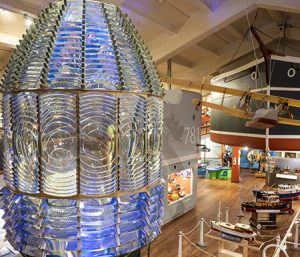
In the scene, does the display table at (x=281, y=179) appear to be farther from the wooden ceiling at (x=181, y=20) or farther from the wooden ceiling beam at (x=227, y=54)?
the wooden ceiling at (x=181, y=20)

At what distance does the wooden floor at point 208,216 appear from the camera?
7059 millimetres

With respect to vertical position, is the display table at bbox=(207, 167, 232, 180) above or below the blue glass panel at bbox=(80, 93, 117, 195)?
below

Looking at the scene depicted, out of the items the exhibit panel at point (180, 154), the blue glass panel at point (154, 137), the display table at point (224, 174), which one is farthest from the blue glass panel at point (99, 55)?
the display table at point (224, 174)

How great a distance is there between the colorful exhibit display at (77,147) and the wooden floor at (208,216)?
623cm

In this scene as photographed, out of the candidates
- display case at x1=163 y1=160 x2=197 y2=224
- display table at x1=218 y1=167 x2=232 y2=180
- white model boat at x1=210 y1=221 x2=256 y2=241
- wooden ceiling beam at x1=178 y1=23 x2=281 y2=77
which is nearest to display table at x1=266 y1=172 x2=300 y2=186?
display table at x1=218 y1=167 x2=232 y2=180

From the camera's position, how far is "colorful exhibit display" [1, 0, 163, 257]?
28.6 inches

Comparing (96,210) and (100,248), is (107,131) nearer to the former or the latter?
(96,210)

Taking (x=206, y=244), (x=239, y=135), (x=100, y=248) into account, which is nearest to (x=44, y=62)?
(x=100, y=248)

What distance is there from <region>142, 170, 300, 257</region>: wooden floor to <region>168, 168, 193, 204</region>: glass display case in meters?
0.72

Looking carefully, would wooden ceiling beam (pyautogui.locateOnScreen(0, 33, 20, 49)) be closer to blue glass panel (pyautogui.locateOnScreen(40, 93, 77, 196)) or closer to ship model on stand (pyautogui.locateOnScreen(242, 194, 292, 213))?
blue glass panel (pyautogui.locateOnScreen(40, 93, 77, 196))

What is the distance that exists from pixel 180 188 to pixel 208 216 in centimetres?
140

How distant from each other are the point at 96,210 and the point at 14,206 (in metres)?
0.25

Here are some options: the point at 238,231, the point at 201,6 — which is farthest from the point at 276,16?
the point at 238,231

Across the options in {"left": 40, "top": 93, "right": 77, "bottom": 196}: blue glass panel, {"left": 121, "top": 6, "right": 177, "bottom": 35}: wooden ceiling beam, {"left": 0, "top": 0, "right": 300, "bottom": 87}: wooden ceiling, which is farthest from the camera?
{"left": 121, "top": 6, "right": 177, "bottom": 35}: wooden ceiling beam
